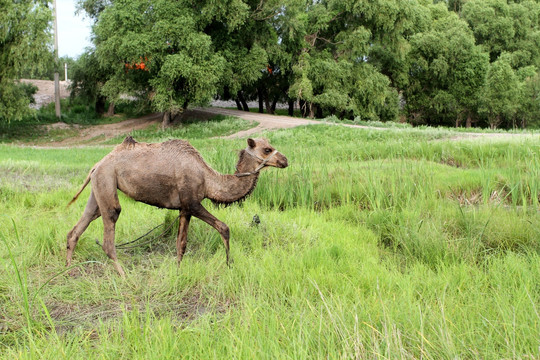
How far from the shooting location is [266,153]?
15.2 ft

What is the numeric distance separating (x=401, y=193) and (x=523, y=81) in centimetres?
4413

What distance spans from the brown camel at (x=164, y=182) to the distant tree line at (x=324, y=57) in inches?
844

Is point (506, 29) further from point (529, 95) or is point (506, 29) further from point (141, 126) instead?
point (141, 126)

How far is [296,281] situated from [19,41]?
27132 millimetres

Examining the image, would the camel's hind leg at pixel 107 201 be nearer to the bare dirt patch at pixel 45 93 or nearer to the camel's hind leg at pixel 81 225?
the camel's hind leg at pixel 81 225

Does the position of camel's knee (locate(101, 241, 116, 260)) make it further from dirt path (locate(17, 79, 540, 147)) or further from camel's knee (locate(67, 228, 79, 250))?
dirt path (locate(17, 79, 540, 147))

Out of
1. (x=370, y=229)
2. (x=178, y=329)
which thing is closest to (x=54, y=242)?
(x=178, y=329)

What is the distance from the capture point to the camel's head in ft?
14.8

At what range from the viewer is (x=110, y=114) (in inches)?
1414

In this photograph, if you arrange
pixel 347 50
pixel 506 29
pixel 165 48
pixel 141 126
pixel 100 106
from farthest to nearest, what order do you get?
pixel 506 29 → pixel 100 106 → pixel 347 50 → pixel 141 126 → pixel 165 48

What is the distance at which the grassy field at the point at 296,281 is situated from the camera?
2889 mm

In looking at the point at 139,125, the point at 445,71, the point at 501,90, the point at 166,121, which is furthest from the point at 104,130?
the point at 501,90

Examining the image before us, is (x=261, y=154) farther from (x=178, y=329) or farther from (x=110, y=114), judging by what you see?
(x=110, y=114)

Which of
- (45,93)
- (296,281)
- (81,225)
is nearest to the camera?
(296,281)
